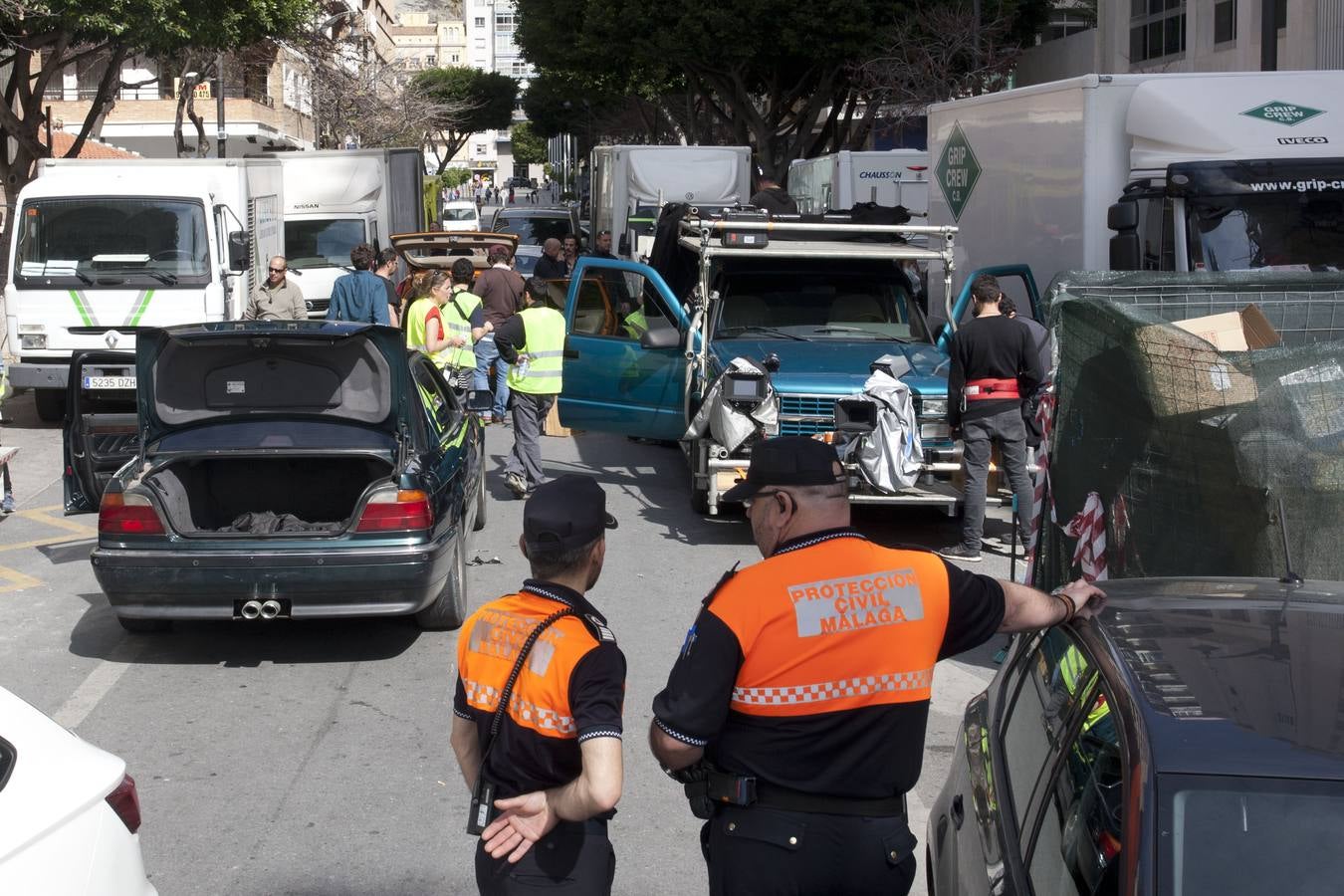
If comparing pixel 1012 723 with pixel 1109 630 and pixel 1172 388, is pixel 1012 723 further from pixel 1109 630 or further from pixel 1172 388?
pixel 1172 388

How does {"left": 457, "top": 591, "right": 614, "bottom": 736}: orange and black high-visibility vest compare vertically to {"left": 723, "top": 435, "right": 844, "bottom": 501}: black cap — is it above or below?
below

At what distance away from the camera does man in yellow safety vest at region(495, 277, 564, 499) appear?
1142 centimetres

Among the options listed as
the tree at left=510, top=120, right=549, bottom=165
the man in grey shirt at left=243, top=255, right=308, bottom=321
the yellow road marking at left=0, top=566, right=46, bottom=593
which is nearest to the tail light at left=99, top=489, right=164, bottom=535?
the yellow road marking at left=0, top=566, right=46, bottom=593

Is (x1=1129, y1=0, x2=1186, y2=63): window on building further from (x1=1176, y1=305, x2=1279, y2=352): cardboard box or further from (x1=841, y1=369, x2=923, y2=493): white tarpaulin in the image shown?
(x1=1176, y1=305, x2=1279, y2=352): cardboard box

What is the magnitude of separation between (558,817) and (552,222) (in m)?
33.0

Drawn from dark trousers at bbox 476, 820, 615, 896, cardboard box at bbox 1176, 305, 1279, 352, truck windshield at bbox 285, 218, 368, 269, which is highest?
truck windshield at bbox 285, 218, 368, 269

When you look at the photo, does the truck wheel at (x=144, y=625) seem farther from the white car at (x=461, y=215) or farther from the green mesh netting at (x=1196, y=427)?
the white car at (x=461, y=215)

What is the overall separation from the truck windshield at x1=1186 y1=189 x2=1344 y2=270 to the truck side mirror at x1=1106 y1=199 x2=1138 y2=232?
0.37m

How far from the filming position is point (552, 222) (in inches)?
1403

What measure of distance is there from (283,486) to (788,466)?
5.52 m

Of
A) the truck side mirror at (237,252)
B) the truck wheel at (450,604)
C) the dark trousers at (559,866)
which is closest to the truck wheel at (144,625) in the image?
the truck wheel at (450,604)

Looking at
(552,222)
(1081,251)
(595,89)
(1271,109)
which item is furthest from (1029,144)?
(595,89)

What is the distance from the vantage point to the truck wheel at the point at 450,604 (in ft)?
26.2

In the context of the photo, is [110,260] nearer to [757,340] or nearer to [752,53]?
[757,340]
